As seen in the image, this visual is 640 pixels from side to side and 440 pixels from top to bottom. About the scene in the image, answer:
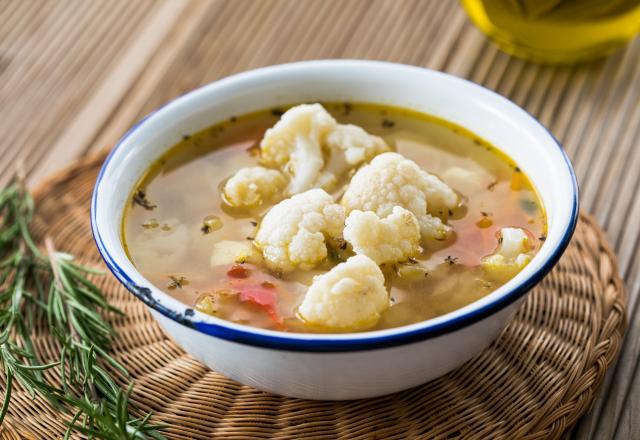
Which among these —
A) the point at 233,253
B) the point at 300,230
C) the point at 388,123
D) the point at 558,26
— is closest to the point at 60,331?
the point at 233,253

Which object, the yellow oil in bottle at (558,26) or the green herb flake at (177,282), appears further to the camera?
the yellow oil in bottle at (558,26)

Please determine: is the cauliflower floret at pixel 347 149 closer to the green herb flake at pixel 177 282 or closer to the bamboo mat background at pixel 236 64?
the green herb flake at pixel 177 282

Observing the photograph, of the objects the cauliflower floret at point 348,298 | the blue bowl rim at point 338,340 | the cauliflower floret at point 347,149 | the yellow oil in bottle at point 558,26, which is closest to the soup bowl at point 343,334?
the blue bowl rim at point 338,340

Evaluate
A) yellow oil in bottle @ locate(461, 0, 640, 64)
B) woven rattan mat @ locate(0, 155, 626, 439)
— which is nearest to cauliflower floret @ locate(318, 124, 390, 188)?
woven rattan mat @ locate(0, 155, 626, 439)

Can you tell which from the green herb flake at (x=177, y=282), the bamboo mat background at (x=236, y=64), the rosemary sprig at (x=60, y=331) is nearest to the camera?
the rosemary sprig at (x=60, y=331)

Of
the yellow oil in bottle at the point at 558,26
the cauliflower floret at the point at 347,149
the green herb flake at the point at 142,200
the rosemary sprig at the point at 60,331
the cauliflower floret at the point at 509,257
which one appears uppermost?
the green herb flake at the point at 142,200

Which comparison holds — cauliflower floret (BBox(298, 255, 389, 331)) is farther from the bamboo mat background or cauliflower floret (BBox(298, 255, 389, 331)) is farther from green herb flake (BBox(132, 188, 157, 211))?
the bamboo mat background
